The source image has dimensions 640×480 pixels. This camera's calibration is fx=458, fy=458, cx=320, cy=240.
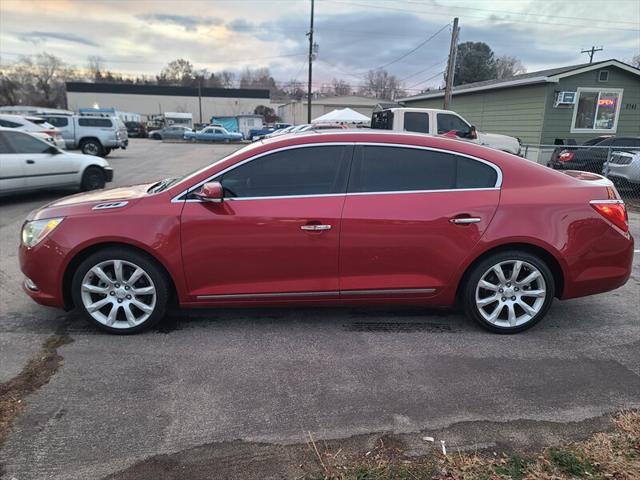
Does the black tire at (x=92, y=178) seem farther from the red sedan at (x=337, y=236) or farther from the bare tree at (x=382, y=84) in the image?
the bare tree at (x=382, y=84)

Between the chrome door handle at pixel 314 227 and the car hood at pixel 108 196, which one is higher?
the car hood at pixel 108 196

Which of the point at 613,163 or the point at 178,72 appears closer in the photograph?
the point at 613,163

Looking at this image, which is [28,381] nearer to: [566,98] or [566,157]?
[566,157]

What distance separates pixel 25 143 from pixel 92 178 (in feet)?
5.01

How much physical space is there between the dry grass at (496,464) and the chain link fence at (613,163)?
9512 mm

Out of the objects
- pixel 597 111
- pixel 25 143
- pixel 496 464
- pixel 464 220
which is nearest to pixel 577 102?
pixel 597 111

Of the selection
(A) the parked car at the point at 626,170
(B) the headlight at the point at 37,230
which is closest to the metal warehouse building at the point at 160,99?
(A) the parked car at the point at 626,170

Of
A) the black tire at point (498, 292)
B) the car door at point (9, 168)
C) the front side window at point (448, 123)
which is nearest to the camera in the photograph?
the black tire at point (498, 292)

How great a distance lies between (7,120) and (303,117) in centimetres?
4632

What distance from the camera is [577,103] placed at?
17.8 m

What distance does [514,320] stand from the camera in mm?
3875

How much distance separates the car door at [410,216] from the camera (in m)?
3.63

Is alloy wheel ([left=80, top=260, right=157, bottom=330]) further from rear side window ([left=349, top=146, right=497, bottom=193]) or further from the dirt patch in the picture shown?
Result: rear side window ([left=349, top=146, right=497, bottom=193])

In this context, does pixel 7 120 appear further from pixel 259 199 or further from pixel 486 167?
pixel 486 167
